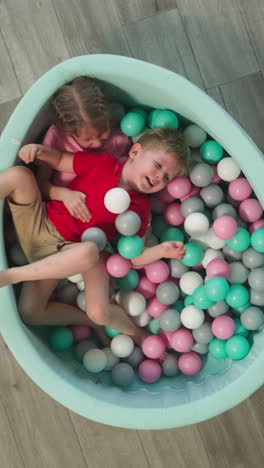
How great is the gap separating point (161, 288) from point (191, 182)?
0.29 metres

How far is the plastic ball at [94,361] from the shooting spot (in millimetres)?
1300

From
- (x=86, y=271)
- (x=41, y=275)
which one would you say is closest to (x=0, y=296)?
(x=41, y=275)

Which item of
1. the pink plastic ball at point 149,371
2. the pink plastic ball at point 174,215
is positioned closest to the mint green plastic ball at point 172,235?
the pink plastic ball at point 174,215

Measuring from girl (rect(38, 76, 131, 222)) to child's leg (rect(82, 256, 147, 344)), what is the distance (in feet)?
0.45

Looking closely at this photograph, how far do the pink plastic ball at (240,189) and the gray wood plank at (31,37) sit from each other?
0.60m

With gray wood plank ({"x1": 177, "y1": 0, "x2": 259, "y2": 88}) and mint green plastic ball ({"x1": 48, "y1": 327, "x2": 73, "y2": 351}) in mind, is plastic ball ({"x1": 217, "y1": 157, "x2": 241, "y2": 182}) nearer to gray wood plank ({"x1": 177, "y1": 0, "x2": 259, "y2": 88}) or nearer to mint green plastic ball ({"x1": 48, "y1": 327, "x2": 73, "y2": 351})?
gray wood plank ({"x1": 177, "y1": 0, "x2": 259, "y2": 88})

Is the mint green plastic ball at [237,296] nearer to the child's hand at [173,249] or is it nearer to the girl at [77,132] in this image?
the child's hand at [173,249]

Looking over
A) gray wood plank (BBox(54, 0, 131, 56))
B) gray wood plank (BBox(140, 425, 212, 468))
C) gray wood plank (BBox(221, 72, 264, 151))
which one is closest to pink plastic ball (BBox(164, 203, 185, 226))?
gray wood plank (BBox(221, 72, 264, 151))

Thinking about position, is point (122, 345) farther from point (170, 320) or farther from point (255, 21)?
point (255, 21)

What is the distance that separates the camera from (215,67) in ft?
4.79

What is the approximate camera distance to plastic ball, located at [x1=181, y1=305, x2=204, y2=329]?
51.0 inches

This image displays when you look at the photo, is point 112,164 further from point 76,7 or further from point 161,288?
point 76,7

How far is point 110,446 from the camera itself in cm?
141

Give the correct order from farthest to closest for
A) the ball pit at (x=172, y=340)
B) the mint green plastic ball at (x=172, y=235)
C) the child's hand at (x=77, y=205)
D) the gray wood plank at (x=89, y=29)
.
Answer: the gray wood plank at (x=89, y=29) → the mint green plastic ball at (x=172, y=235) → the child's hand at (x=77, y=205) → the ball pit at (x=172, y=340)
